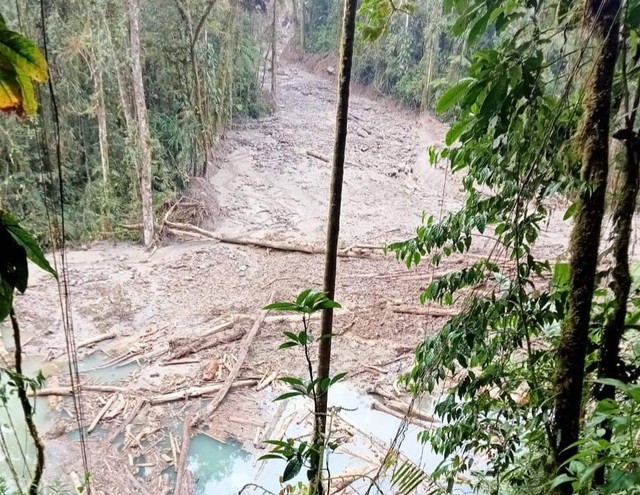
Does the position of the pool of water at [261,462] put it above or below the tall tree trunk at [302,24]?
below

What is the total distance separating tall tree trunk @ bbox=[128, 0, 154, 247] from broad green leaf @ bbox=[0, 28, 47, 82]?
6.53m

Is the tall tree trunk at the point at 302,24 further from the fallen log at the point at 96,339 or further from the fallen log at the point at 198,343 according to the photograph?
the fallen log at the point at 96,339

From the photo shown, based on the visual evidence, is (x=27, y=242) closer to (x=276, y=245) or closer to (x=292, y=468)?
(x=292, y=468)

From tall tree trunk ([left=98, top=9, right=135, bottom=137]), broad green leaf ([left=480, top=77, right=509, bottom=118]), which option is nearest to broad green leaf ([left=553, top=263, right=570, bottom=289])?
broad green leaf ([left=480, top=77, right=509, bottom=118])

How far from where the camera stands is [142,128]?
23.4 feet

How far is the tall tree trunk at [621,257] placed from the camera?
0.94 metres

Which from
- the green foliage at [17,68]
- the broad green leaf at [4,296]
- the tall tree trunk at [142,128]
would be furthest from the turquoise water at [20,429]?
the green foliage at [17,68]

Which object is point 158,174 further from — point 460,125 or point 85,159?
point 460,125

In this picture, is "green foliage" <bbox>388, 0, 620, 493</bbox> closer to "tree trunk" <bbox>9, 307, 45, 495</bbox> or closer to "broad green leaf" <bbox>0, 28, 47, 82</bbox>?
"broad green leaf" <bbox>0, 28, 47, 82</bbox>

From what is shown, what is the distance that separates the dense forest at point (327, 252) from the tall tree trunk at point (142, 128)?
0.05 m

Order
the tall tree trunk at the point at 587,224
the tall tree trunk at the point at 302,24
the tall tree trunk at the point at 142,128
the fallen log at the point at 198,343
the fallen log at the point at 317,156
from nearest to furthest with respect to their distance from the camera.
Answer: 1. the tall tree trunk at the point at 587,224
2. the fallen log at the point at 198,343
3. the tall tree trunk at the point at 142,128
4. the fallen log at the point at 317,156
5. the tall tree trunk at the point at 302,24

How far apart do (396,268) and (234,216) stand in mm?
3557

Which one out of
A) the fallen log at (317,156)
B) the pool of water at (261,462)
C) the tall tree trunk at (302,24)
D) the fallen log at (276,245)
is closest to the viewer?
the pool of water at (261,462)

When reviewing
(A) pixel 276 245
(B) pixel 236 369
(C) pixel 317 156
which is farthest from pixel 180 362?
(C) pixel 317 156
